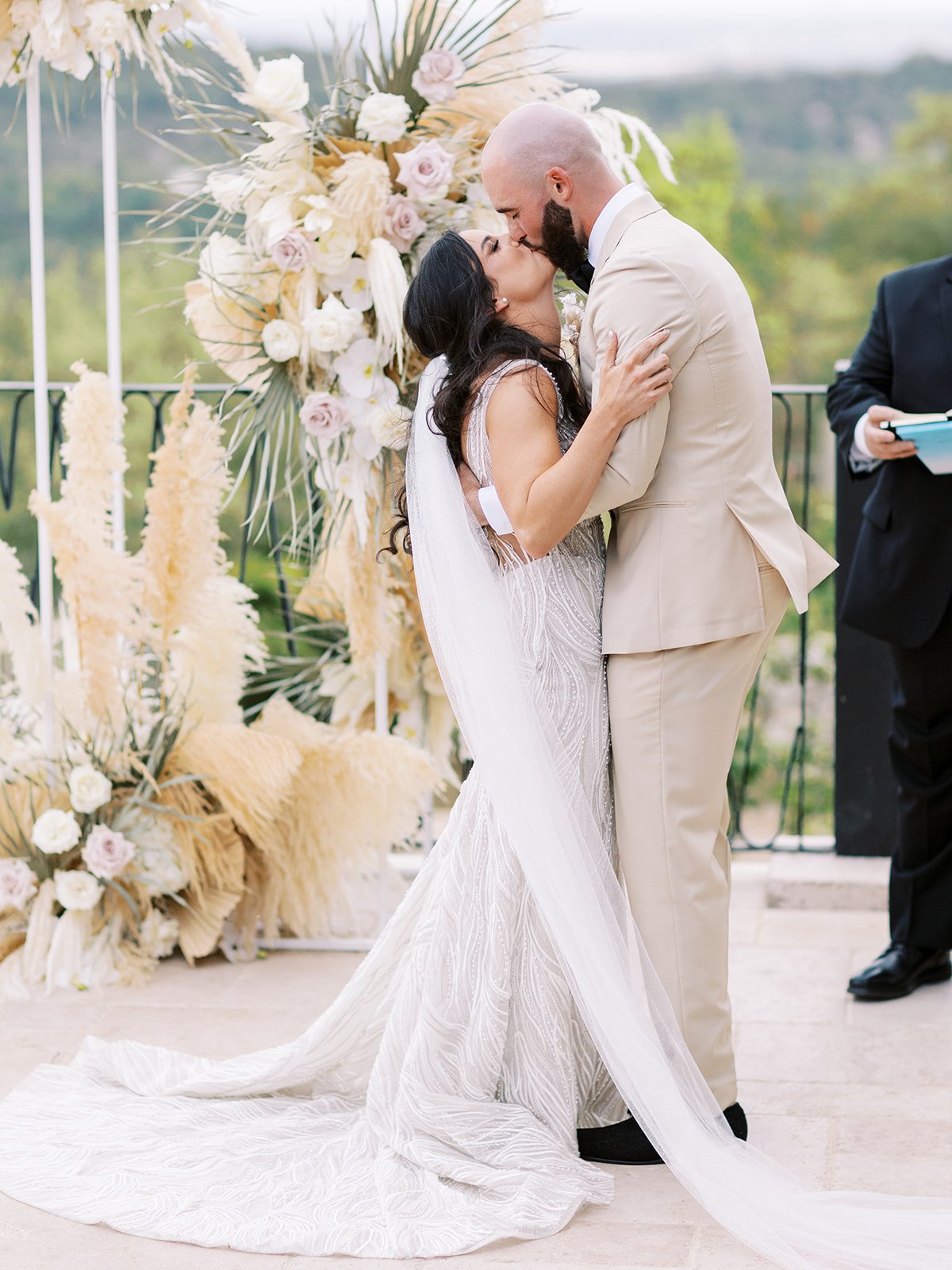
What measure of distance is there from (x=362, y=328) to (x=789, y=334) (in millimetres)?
36971

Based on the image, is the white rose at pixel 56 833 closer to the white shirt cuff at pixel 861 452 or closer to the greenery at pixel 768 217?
the white shirt cuff at pixel 861 452

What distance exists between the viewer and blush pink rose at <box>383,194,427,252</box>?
141 inches

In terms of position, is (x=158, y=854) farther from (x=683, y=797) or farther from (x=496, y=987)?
(x=683, y=797)

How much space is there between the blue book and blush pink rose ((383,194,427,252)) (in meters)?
1.18

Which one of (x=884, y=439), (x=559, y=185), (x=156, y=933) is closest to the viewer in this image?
(x=559, y=185)

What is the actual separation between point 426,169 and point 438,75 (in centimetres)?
23

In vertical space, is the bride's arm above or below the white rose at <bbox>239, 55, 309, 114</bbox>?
below

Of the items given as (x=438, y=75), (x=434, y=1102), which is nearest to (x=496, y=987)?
(x=434, y=1102)

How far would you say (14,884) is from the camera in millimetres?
3803

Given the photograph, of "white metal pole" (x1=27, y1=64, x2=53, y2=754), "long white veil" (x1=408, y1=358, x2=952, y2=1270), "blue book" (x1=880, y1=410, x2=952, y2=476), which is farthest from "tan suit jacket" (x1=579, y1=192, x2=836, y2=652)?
"white metal pole" (x1=27, y1=64, x2=53, y2=754)

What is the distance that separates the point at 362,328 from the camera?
3705mm

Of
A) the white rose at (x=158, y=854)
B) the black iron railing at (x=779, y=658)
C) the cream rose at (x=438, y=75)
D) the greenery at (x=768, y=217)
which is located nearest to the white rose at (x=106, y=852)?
the white rose at (x=158, y=854)

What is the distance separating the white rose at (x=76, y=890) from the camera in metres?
3.76

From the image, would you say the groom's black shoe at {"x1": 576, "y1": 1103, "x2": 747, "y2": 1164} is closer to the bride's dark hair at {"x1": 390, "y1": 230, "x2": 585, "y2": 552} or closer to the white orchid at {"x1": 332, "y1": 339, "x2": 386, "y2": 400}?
the bride's dark hair at {"x1": 390, "y1": 230, "x2": 585, "y2": 552}
